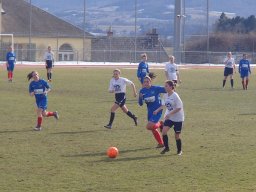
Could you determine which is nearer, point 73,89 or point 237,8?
point 73,89

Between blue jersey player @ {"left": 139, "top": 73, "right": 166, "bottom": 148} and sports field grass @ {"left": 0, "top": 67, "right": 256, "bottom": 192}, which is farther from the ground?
blue jersey player @ {"left": 139, "top": 73, "right": 166, "bottom": 148}

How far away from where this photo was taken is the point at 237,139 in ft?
58.1

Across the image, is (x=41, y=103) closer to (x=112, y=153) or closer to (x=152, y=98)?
(x=152, y=98)

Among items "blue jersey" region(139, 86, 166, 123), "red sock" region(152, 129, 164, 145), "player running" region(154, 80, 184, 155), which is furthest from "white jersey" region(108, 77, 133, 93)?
"player running" region(154, 80, 184, 155)

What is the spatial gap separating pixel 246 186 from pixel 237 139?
18.3 feet

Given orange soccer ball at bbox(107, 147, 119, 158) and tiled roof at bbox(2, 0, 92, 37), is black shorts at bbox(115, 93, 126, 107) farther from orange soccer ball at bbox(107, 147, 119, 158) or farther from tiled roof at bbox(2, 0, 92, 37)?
tiled roof at bbox(2, 0, 92, 37)

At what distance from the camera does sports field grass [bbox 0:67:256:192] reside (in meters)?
12.4

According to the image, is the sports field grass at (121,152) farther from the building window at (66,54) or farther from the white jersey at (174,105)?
the building window at (66,54)

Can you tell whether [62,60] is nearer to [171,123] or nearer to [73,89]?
[73,89]

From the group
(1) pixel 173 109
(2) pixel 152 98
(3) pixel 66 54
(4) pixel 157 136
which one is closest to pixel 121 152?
(4) pixel 157 136

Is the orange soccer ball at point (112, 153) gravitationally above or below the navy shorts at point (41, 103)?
below

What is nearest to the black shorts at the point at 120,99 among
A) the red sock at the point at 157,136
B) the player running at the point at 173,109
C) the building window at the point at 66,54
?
the red sock at the point at 157,136

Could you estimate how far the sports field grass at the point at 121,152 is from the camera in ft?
40.8

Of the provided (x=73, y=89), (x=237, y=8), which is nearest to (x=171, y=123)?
(x=73, y=89)
